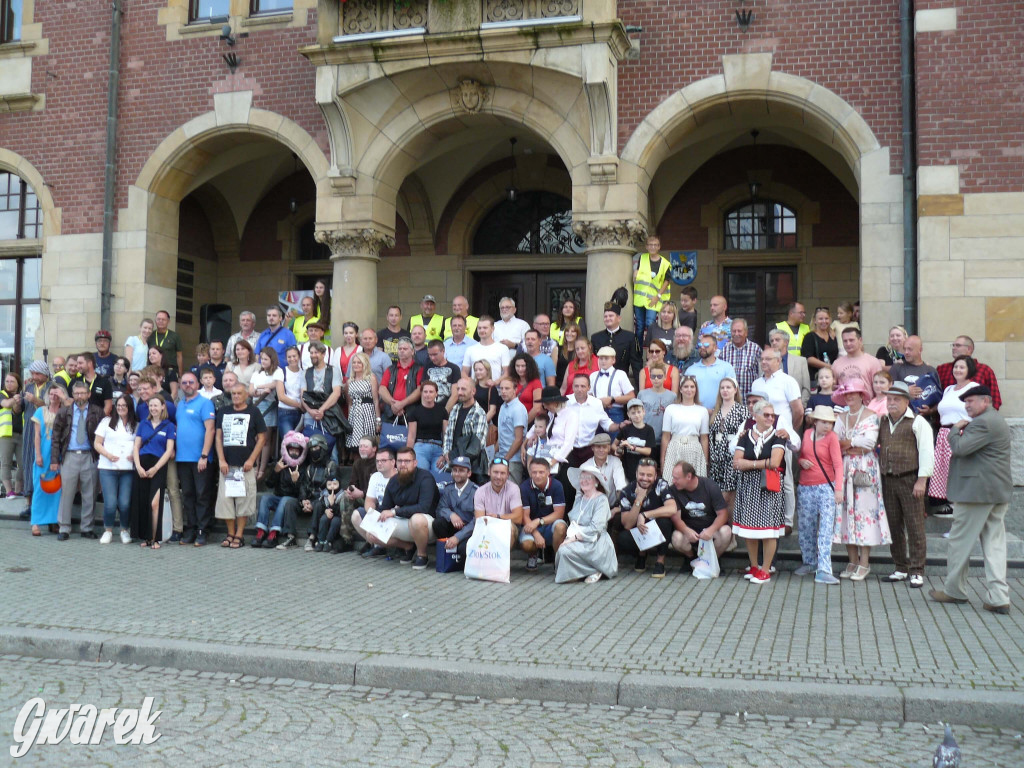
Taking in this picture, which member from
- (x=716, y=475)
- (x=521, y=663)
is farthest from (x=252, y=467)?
(x=521, y=663)

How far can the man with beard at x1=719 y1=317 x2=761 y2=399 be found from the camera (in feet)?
36.2

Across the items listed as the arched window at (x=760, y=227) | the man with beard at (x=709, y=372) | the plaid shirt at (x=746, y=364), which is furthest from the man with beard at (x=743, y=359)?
the arched window at (x=760, y=227)

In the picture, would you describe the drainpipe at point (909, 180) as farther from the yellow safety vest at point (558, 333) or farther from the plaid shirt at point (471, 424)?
the plaid shirt at point (471, 424)

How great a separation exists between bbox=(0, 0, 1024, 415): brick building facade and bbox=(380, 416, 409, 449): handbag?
364 cm

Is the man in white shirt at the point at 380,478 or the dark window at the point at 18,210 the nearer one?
the man in white shirt at the point at 380,478

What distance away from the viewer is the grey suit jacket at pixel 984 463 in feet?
26.7

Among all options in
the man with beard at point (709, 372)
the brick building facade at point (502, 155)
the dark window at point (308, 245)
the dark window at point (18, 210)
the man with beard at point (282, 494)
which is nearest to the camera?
the man with beard at point (709, 372)

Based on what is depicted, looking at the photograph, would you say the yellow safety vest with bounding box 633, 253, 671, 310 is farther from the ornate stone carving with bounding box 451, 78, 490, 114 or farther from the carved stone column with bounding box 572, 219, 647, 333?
the ornate stone carving with bounding box 451, 78, 490, 114

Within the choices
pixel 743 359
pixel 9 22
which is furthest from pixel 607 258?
pixel 9 22

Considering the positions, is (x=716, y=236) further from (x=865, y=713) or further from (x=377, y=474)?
(x=865, y=713)

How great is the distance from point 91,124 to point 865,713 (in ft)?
49.6

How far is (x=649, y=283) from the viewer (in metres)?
13.6
